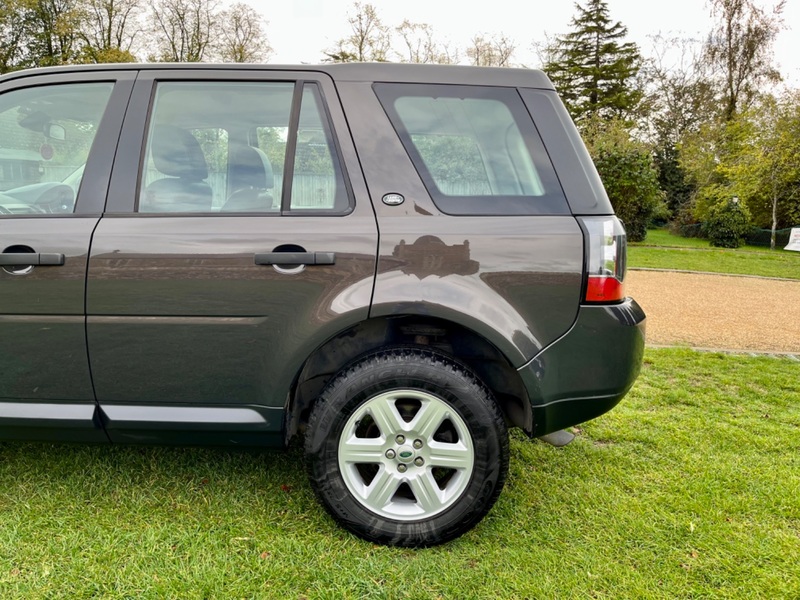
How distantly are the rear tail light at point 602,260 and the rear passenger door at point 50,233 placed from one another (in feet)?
6.17

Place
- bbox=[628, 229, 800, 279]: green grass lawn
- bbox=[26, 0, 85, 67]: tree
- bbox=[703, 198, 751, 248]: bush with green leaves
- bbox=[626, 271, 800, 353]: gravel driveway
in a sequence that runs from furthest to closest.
Answer: 1. bbox=[26, 0, 85, 67]: tree
2. bbox=[703, 198, 751, 248]: bush with green leaves
3. bbox=[628, 229, 800, 279]: green grass lawn
4. bbox=[626, 271, 800, 353]: gravel driveway

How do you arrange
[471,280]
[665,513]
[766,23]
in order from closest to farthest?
1. [471,280]
2. [665,513]
3. [766,23]

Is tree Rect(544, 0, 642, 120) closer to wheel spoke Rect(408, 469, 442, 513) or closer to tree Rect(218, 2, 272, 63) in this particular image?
tree Rect(218, 2, 272, 63)

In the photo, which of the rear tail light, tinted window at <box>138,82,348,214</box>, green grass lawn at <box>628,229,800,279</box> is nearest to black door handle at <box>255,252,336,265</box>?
tinted window at <box>138,82,348,214</box>

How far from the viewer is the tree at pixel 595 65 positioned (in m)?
37.8

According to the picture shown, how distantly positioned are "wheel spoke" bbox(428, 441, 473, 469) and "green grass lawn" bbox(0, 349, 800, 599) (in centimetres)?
35

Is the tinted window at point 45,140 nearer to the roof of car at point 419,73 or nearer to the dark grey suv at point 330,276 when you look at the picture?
the dark grey suv at point 330,276

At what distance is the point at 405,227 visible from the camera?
208cm

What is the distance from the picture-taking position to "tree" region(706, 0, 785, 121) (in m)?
28.9

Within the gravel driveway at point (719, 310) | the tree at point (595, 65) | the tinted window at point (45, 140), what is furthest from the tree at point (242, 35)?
the tinted window at point (45, 140)

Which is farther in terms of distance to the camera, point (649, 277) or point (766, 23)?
point (766, 23)

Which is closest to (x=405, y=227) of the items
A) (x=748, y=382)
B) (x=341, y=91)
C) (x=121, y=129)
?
(x=341, y=91)

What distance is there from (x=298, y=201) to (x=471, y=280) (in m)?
0.73

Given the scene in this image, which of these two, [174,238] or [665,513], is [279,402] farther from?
[665,513]
